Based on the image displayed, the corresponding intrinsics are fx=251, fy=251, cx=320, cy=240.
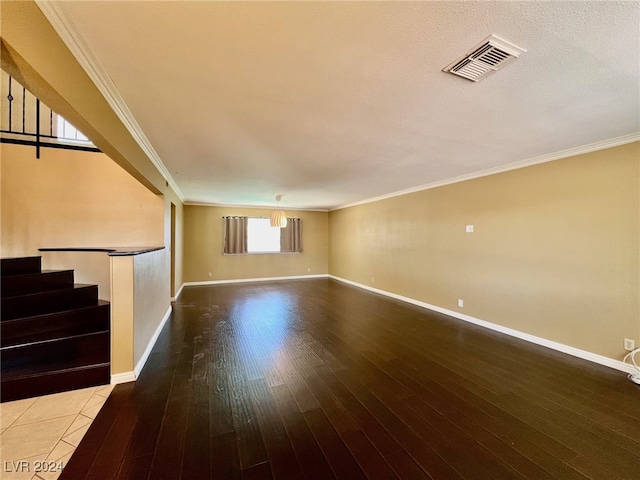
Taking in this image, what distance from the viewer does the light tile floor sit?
1.44m

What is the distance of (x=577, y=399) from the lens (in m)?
2.14

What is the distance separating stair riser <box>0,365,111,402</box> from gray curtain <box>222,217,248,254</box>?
5.19 metres

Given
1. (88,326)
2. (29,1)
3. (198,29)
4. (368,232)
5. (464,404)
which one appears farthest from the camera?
(368,232)

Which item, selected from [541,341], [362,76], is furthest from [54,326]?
[541,341]

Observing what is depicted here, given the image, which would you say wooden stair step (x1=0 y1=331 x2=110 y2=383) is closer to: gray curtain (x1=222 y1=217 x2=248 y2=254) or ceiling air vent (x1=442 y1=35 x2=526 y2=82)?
ceiling air vent (x1=442 y1=35 x2=526 y2=82)

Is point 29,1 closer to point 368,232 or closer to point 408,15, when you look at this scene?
point 408,15

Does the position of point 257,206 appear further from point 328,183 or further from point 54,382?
point 54,382

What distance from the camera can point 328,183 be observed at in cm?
469

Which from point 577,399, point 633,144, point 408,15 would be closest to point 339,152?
point 408,15

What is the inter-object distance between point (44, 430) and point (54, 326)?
3.77ft

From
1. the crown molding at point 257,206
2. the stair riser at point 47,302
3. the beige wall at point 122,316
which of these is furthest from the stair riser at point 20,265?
the crown molding at point 257,206

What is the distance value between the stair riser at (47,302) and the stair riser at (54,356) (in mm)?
362

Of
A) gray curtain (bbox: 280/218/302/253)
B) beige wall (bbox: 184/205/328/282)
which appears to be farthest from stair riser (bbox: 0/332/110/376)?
gray curtain (bbox: 280/218/302/253)

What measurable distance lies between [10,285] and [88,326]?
30.7 inches
